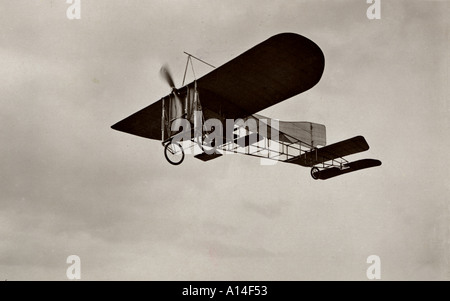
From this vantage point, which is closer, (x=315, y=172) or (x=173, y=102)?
(x=173, y=102)

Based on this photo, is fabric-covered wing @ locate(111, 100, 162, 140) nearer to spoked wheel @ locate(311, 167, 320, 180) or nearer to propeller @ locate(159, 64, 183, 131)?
propeller @ locate(159, 64, 183, 131)

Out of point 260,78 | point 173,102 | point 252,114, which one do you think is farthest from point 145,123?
point 260,78

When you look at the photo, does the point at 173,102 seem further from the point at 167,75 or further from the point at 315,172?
the point at 315,172

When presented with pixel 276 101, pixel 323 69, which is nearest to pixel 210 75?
pixel 276 101

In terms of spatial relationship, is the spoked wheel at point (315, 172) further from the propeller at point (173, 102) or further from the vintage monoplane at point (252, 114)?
the propeller at point (173, 102)

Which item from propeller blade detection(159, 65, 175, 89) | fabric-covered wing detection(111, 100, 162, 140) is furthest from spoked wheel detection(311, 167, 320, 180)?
propeller blade detection(159, 65, 175, 89)
